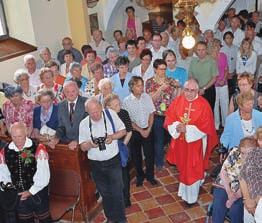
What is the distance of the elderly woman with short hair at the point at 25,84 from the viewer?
5.98 metres

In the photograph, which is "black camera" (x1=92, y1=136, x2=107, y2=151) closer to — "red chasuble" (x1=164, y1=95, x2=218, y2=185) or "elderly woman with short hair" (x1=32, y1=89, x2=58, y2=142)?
"elderly woman with short hair" (x1=32, y1=89, x2=58, y2=142)

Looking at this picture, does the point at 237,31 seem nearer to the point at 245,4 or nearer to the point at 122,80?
the point at 122,80

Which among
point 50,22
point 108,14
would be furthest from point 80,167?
point 108,14

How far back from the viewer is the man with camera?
4590mm

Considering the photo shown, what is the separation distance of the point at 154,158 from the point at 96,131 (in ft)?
5.65

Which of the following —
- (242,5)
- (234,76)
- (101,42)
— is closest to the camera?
(234,76)

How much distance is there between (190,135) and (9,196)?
2.17 m

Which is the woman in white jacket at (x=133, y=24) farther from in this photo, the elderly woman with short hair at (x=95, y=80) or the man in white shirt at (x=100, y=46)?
the elderly woman with short hair at (x=95, y=80)

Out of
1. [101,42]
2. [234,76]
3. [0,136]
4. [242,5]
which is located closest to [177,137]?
[0,136]

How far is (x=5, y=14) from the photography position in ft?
25.7

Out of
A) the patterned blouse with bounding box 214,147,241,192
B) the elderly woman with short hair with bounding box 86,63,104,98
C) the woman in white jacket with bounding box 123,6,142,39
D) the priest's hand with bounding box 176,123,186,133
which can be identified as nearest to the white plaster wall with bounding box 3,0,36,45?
the elderly woman with short hair with bounding box 86,63,104,98

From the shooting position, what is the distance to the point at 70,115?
5016mm

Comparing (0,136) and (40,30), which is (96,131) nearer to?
(0,136)

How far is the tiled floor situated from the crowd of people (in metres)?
0.14
